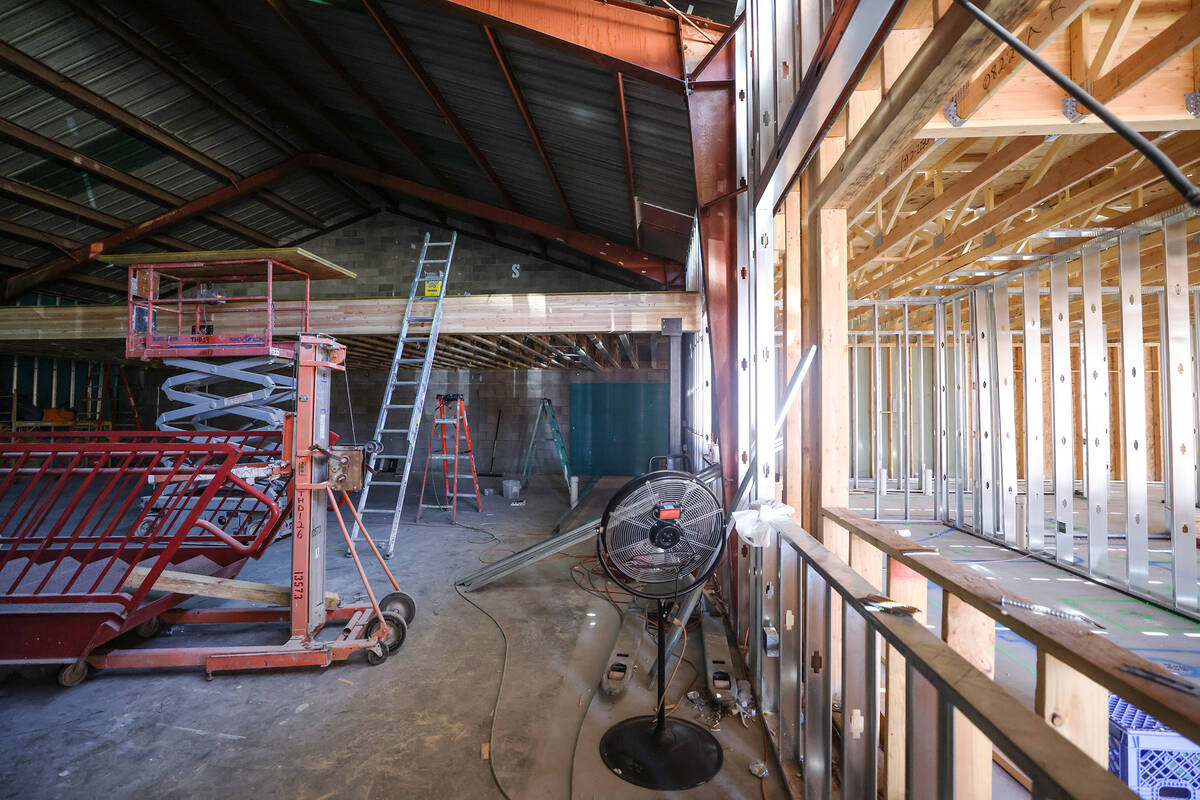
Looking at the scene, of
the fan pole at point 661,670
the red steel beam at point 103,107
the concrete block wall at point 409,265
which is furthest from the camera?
the concrete block wall at point 409,265

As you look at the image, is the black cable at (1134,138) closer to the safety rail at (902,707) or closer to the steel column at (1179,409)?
the safety rail at (902,707)

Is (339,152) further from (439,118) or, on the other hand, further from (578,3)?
(578,3)

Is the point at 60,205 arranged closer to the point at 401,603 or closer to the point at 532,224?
the point at 532,224

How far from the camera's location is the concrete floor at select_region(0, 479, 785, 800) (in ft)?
8.02

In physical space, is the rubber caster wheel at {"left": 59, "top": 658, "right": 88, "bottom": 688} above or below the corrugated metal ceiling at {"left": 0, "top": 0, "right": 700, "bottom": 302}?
below

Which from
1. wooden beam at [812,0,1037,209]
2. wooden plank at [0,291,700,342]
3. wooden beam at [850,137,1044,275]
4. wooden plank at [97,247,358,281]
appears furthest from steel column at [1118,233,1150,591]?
wooden plank at [97,247,358,281]

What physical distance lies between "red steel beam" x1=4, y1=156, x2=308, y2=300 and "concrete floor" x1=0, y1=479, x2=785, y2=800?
10416 millimetres

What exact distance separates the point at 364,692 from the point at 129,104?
420 inches

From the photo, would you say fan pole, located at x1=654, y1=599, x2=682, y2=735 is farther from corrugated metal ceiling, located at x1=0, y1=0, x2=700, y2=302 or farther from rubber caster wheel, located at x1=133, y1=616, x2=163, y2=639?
corrugated metal ceiling, located at x1=0, y1=0, x2=700, y2=302

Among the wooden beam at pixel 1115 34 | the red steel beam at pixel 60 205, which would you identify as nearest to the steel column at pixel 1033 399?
the wooden beam at pixel 1115 34

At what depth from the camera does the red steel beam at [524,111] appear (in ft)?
18.0

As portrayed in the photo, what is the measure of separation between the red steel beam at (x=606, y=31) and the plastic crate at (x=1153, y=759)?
424 cm

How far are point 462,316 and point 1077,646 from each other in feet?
21.6

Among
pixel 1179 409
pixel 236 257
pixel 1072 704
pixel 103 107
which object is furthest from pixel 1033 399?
pixel 103 107
